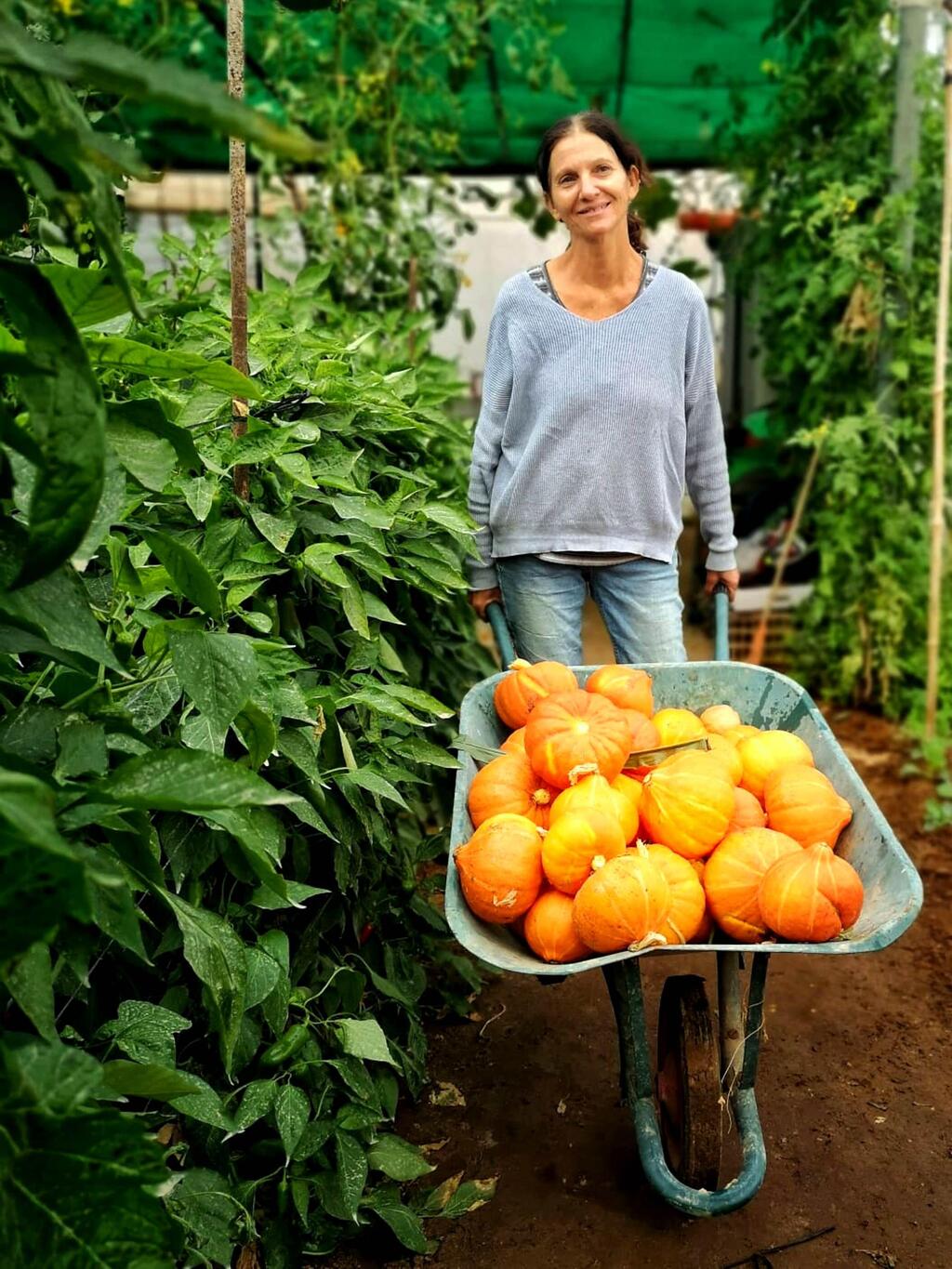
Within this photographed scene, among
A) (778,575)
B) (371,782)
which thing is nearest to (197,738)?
(371,782)

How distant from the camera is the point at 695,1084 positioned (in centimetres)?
206

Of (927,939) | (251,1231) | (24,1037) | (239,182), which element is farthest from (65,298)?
(927,939)

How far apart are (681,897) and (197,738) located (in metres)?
0.89

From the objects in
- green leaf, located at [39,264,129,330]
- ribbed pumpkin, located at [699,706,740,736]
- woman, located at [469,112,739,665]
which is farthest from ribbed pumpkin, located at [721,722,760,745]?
green leaf, located at [39,264,129,330]

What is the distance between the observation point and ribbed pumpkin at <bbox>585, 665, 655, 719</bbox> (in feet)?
7.79

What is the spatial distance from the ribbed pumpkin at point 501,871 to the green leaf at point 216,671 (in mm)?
817

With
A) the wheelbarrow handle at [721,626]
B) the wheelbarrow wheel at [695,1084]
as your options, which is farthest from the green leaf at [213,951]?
the wheelbarrow handle at [721,626]

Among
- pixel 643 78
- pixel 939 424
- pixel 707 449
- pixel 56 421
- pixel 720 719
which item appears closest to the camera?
pixel 56 421

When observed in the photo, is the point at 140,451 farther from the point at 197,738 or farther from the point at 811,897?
the point at 811,897

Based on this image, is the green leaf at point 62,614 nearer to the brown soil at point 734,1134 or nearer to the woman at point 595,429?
the brown soil at point 734,1134

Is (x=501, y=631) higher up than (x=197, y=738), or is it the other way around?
(x=197, y=738)

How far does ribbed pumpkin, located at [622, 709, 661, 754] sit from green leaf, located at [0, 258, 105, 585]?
1.50 metres

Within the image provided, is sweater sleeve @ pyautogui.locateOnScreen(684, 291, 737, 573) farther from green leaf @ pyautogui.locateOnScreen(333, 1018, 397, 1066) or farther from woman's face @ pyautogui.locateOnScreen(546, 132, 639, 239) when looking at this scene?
green leaf @ pyautogui.locateOnScreen(333, 1018, 397, 1066)

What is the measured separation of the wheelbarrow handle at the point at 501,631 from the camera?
2.92 metres
